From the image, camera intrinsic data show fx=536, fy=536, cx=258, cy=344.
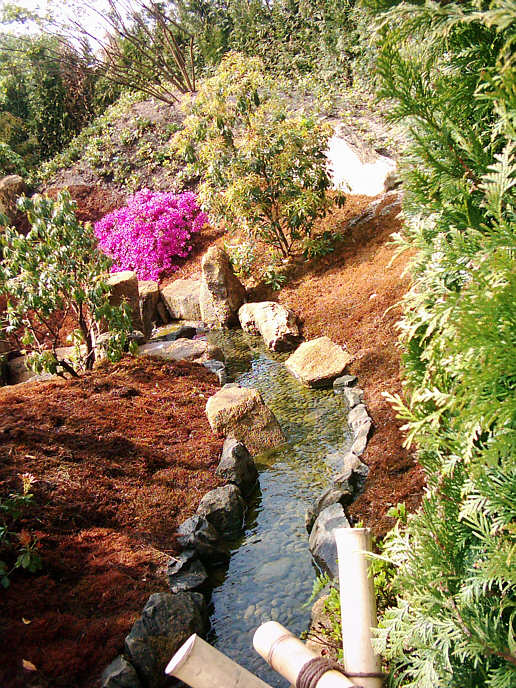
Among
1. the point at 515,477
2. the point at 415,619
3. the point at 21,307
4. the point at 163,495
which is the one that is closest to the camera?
the point at 515,477

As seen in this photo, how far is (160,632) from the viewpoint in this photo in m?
3.21

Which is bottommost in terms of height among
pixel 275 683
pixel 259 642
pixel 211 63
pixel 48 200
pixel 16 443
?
pixel 275 683

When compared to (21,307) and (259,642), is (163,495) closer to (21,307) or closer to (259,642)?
(259,642)

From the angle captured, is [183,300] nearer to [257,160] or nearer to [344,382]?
[257,160]

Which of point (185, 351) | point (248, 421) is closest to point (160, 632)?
point (248, 421)

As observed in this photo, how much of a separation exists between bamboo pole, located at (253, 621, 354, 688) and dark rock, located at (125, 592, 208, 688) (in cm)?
106

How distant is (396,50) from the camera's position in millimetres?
1703

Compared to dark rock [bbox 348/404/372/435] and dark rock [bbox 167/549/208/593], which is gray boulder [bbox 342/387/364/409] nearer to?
dark rock [bbox 348/404/372/435]

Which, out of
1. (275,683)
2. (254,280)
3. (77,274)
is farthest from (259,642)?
(254,280)

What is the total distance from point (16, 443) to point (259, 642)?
3.61m

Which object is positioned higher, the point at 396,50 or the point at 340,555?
the point at 396,50

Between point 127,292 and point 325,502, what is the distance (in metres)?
6.49

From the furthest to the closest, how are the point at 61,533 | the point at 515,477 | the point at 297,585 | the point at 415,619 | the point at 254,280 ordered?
the point at 254,280, the point at 61,533, the point at 297,585, the point at 415,619, the point at 515,477

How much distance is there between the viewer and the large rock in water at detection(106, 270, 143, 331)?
9406mm
